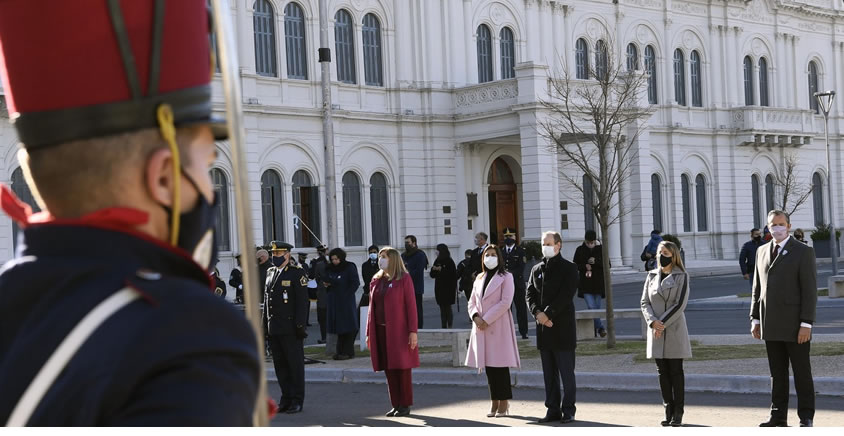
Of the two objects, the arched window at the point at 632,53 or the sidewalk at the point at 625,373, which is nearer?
the sidewalk at the point at 625,373

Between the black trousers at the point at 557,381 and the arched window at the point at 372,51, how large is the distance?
90.5 feet

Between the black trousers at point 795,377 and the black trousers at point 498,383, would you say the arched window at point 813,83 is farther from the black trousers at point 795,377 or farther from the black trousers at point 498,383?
the black trousers at point 795,377

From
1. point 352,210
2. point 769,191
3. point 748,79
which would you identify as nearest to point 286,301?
point 352,210

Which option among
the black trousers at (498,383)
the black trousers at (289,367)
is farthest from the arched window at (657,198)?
the black trousers at (498,383)

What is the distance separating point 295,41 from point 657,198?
17748mm

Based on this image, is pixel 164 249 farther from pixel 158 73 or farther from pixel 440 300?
pixel 440 300

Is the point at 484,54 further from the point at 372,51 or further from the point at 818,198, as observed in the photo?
the point at 818,198

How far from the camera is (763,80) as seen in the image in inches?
2074

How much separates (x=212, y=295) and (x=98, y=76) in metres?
0.37

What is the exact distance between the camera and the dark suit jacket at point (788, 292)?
1034 centimetres

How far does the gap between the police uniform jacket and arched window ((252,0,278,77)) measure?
74.6 feet

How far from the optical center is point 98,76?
1786 mm

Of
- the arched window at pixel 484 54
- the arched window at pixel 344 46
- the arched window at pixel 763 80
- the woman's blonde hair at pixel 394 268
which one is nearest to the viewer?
the woman's blonde hair at pixel 394 268
